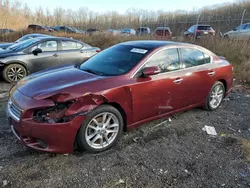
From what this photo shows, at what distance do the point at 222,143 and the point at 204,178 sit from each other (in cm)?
112

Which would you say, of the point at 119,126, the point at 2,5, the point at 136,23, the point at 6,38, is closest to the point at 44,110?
the point at 119,126

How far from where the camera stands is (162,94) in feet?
12.6

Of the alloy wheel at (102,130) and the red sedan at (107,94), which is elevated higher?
the red sedan at (107,94)

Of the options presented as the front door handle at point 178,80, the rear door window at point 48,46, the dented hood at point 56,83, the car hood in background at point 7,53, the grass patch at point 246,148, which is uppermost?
the rear door window at point 48,46

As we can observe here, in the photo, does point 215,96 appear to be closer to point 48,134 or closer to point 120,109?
point 120,109

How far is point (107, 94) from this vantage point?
3.18 m

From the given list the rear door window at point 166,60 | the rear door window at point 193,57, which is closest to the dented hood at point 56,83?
the rear door window at point 166,60

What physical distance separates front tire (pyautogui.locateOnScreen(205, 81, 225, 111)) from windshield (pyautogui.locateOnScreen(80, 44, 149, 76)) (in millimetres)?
1991

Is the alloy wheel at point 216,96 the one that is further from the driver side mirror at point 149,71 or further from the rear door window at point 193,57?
the driver side mirror at point 149,71

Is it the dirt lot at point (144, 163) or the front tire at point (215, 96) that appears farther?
the front tire at point (215, 96)

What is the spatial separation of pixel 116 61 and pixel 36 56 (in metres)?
4.33

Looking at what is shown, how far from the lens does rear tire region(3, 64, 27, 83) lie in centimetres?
688

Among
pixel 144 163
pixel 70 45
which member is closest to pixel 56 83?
pixel 144 163

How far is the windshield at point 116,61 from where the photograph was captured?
3663 mm
